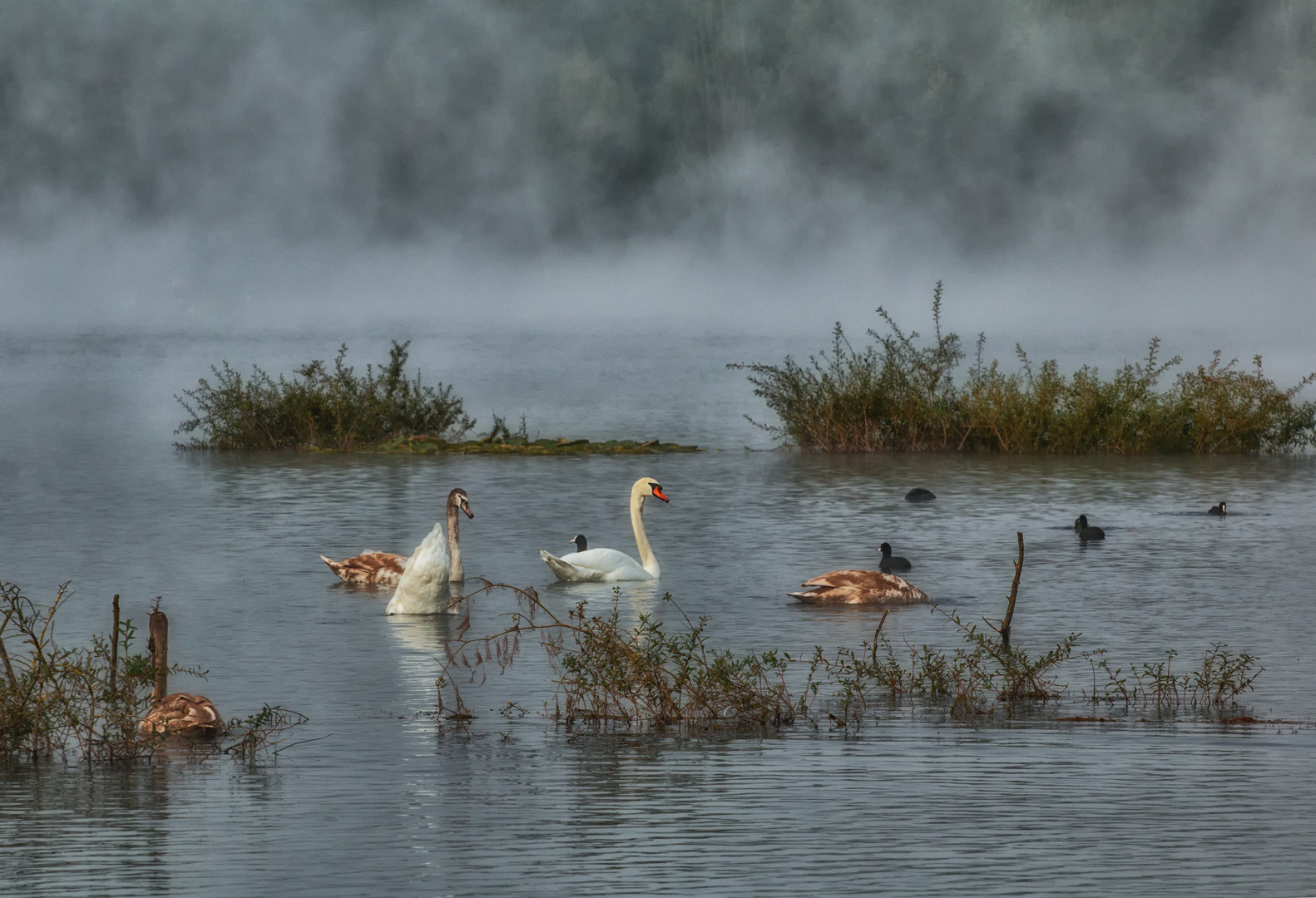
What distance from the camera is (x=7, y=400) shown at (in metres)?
65.2

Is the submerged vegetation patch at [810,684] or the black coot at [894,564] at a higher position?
the black coot at [894,564]

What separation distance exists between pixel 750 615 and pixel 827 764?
6130mm

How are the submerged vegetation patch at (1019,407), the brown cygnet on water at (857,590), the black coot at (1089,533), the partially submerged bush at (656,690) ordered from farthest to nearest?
the submerged vegetation patch at (1019,407) < the black coot at (1089,533) < the brown cygnet on water at (857,590) < the partially submerged bush at (656,690)

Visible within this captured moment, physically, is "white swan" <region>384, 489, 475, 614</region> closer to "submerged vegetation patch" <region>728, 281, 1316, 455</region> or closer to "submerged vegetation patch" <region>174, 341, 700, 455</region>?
"submerged vegetation patch" <region>728, 281, 1316, 455</region>

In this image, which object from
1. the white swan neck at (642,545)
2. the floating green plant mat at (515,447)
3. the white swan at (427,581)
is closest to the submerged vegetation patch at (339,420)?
the floating green plant mat at (515,447)

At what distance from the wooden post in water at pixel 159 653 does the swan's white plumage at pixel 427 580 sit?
5.08 meters

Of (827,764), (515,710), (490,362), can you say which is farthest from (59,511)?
(490,362)

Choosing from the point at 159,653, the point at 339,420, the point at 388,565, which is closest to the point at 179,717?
the point at 159,653

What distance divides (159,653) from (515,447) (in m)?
26.5

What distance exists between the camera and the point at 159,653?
10.6m

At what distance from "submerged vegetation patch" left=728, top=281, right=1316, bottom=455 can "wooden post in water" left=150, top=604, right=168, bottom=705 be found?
2468 centimetres

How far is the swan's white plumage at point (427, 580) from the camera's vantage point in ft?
51.4

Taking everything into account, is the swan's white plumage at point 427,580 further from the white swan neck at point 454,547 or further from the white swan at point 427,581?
the white swan neck at point 454,547

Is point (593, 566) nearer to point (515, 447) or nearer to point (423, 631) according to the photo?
point (423, 631)
